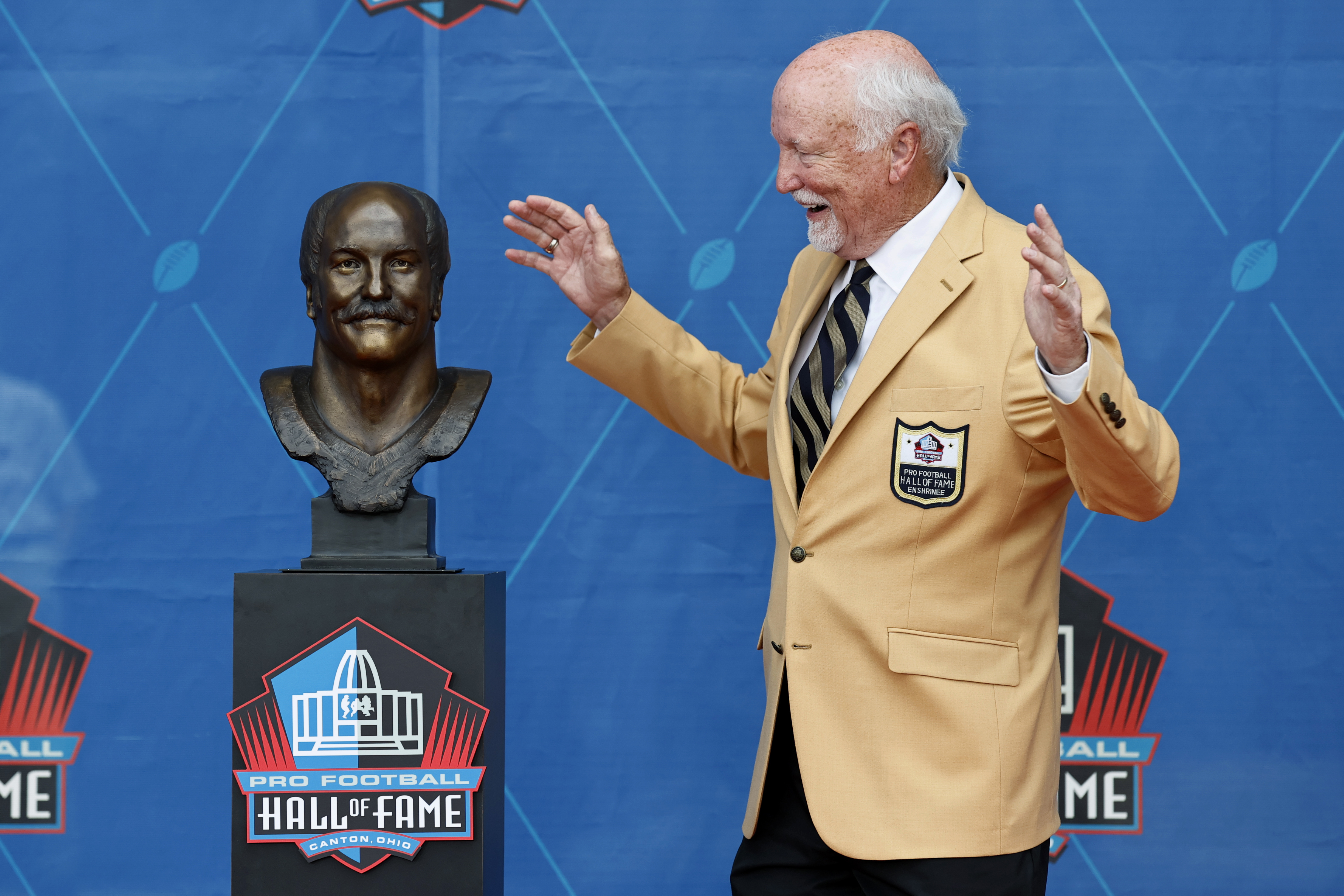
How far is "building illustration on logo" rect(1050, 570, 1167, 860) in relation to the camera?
2.73 meters

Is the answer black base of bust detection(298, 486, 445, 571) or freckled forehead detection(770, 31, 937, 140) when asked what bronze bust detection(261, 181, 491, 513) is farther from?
freckled forehead detection(770, 31, 937, 140)

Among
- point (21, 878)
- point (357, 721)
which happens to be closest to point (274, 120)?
point (357, 721)

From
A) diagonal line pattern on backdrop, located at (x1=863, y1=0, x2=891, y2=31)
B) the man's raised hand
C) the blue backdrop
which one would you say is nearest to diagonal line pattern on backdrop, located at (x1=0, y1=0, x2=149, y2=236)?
the blue backdrop

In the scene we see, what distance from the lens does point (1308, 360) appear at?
272 centimetres

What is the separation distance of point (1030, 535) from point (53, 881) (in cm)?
231

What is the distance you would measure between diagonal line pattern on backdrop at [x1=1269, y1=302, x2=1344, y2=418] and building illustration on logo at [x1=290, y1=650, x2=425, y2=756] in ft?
6.59

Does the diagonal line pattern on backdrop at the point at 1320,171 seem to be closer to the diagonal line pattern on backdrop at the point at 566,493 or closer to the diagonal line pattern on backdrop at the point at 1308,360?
the diagonal line pattern on backdrop at the point at 1308,360

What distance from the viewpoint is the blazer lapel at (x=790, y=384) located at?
1664 millimetres

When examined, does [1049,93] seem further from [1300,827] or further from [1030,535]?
[1300,827]

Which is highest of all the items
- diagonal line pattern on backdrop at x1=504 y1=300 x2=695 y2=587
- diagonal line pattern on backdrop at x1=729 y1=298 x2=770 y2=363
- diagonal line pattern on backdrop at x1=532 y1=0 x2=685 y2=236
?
diagonal line pattern on backdrop at x1=532 y1=0 x2=685 y2=236

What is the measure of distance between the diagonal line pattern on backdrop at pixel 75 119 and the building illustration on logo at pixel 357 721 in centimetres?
140

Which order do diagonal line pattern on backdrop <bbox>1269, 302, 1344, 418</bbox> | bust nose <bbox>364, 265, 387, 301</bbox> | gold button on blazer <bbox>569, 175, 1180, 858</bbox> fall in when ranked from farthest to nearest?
diagonal line pattern on backdrop <bbox>1269, 302, 1344, 418</bbox>
bust nose <bbox>364, 265, 387, 301</bbox>
gold button on blazer <bbox>569, 175, 1180, 858</bbox>

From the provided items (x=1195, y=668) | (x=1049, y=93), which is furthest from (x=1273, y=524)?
(x=1049, y=93)

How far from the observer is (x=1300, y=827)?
271 cm
